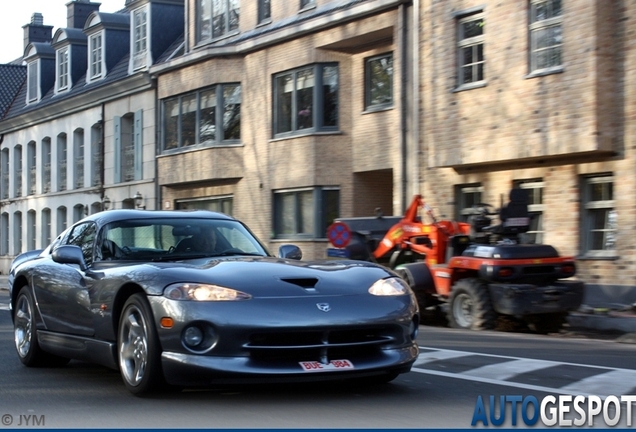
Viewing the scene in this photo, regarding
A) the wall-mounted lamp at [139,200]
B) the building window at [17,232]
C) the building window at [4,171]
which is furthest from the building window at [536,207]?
the building window at [4,171]

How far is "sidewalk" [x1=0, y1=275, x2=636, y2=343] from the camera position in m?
15.1

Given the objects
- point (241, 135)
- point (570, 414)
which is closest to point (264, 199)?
point (241, 135)

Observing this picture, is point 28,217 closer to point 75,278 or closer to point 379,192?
point 379,192

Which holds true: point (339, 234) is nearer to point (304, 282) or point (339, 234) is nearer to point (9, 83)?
point (304, 282)

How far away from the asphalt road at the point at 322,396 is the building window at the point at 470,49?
10986 millimetres

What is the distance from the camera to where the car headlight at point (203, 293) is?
22.7 ft

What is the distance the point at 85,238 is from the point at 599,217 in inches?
464

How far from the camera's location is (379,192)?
26.2 meters

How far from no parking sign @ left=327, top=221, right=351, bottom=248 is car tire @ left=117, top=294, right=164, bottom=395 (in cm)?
1120

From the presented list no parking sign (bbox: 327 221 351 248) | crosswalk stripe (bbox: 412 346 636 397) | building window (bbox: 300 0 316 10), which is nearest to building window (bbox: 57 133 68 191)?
building window (bbox: 300 0 316 10)

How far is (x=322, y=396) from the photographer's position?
723cm

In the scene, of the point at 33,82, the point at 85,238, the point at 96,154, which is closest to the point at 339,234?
the point at 85,238

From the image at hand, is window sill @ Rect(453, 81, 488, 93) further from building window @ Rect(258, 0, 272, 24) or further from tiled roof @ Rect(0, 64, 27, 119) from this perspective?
tiled roof @ Rect(0, 64, 27, 119)

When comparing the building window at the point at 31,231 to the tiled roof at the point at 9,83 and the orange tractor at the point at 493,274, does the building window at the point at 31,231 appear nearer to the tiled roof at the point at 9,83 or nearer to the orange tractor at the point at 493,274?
the tiled roof at the point at 9,83
